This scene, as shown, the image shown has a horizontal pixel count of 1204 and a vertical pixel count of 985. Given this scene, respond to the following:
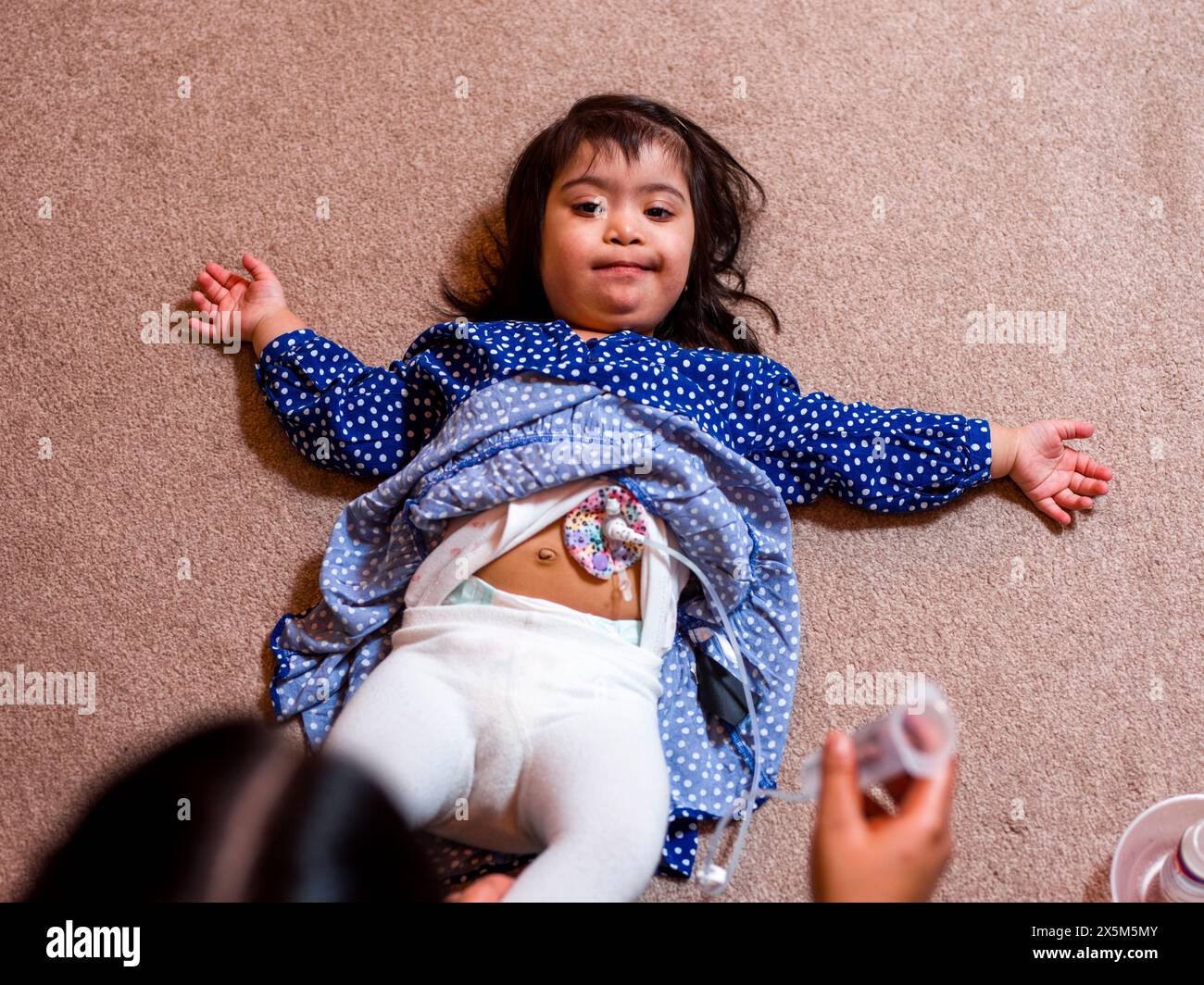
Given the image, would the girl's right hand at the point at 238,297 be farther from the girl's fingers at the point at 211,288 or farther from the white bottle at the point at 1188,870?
the white bottle at the point at 1188,870

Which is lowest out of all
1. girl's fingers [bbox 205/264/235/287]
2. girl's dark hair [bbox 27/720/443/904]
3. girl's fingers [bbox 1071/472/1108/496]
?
girl's dark hair [bbox 27/720/443/904]

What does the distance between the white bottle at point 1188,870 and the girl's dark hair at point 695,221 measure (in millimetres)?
687

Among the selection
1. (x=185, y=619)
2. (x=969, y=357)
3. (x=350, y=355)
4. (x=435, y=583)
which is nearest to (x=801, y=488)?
(x=969, y=357)

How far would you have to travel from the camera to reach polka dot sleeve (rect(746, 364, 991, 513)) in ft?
3.78

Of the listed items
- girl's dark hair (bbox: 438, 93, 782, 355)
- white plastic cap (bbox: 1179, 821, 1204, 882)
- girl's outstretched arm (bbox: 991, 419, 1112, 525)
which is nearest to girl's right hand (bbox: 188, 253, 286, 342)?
girl's dark hair (bbox: 438, 93, 782, 355)

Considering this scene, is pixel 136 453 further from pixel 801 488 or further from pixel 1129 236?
pixel 1129 236

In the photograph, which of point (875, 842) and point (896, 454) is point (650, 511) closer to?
point (896, 454)

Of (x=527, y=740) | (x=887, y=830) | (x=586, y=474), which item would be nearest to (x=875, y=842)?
(x=887, y=830)

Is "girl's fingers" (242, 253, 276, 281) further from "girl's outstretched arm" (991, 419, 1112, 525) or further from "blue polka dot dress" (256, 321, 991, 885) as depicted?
"girl's outstretched arm" (991, 419, 1112, 525)

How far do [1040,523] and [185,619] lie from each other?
3.27ft

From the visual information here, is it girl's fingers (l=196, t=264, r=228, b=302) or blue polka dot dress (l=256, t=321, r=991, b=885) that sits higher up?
girl's fingers (l=196, t=264, r=228, b=302)

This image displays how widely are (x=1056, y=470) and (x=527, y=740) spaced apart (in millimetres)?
690

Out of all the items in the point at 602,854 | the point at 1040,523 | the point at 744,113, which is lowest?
the point at 602,854
